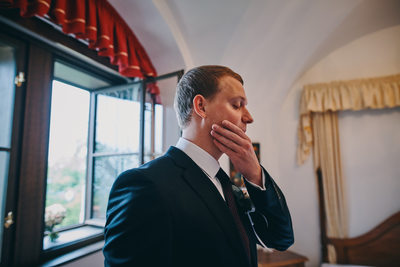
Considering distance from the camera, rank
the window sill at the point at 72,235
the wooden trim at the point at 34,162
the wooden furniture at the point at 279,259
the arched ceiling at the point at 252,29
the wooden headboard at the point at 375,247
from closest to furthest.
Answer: the wooden trim at the point at 34,162 → the window sill at the point at 72,235 → the arched ceiling at the point at 252,29 → the wooden furniture at the point at 279,259 → the wooden headboard at the point at 375,247

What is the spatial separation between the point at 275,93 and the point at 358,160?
1334mm

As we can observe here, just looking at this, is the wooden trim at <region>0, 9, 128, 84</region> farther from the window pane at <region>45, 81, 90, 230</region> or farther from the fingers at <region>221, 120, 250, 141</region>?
the fingers at <region>221, 120, 250, 141</region>

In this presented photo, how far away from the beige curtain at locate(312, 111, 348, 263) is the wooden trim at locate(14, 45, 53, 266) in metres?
3.02

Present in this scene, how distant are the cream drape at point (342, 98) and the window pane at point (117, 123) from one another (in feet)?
7.17

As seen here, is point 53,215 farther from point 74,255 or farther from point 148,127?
point 148,127

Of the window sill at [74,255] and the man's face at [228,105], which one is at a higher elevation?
the man's face at [228,105]

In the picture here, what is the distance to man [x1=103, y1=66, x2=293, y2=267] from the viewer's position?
0.61m

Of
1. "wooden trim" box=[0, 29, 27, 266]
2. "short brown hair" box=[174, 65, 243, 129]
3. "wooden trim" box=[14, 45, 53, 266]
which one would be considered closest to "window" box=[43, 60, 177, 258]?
"wooden trim" box=[14, 45, 53, 266]

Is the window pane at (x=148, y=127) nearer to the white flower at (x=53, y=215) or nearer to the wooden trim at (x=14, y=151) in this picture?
the white flower at (x=53, y=215)

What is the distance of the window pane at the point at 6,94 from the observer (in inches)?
61.1

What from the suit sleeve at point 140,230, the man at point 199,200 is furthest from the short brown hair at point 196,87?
the suit sleeve at point 140,230

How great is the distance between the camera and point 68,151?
2.32 meters

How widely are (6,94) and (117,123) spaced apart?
1005mm

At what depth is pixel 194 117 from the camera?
876mm
